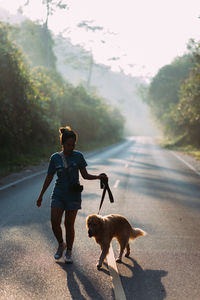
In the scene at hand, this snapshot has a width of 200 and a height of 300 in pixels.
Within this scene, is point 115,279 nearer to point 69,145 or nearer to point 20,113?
point 69,145

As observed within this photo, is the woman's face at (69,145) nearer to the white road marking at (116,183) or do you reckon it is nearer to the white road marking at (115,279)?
the white road marking at (115,279)

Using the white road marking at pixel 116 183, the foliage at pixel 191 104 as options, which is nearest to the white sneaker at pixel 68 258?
the white road marking at pixel 116 183

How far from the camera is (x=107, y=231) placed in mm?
4914

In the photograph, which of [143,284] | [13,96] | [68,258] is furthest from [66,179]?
[13,96]

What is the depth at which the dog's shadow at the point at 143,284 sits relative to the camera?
4.11 metres

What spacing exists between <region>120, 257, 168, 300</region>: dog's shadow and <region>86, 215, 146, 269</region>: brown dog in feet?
1.23

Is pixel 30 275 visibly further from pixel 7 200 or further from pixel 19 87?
pixel 19 87

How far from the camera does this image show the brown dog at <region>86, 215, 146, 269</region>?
4.68 meters

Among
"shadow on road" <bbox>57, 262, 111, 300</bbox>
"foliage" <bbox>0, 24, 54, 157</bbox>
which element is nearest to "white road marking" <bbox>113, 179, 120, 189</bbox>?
"foliage" <bbox>0, 24, 54, 157</bbox>

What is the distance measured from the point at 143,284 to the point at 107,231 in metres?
0.86

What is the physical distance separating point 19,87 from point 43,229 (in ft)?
43.9

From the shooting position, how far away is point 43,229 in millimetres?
6711

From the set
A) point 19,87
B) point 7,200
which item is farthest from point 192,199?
point 19,87

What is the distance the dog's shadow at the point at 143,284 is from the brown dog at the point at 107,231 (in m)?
0.37
